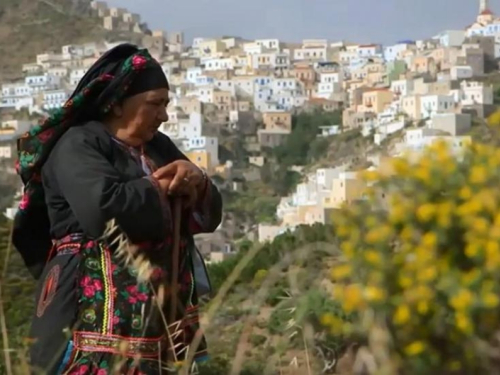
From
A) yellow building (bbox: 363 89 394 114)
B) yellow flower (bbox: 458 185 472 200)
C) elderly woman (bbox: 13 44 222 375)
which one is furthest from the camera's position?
yellow building (bbox: 363 89 394 114)

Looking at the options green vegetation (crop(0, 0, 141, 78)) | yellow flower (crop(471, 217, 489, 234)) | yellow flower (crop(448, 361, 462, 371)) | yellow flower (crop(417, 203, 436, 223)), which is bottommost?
yellow flower (crop(448, 361, 462, 371))

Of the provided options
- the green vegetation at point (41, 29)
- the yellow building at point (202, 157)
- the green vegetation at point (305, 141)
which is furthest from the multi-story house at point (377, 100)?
the green vegetation at point (41, 29)

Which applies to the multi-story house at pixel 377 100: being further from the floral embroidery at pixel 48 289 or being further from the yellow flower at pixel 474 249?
the yellow flower at pixel 474 249

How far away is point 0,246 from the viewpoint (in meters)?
5.53

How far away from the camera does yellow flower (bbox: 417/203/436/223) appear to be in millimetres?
1517

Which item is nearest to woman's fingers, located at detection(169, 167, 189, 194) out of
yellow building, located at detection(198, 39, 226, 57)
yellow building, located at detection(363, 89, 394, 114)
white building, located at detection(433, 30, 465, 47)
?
yellow building, located at detection(363, 89, 394, 114)

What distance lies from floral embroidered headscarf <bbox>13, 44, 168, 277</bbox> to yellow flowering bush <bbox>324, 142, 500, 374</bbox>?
1.03 metres

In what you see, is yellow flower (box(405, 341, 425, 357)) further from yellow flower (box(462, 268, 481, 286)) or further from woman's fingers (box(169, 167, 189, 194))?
woman's fingers (box(169, 167, 189, 194))

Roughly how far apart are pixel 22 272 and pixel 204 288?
348 cm

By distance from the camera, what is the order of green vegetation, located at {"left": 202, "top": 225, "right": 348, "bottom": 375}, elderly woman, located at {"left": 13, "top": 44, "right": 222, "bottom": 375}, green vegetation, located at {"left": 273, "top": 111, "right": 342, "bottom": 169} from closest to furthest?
green vegetation, located at {"left": 202, "top": 225, "right": 348, "bottom": 375} → elderly woman, located at {"left": 13, "top": 44, "right": 222, "bottom": 375} → green vegetation, located at {"left": 273, "top": 111, "right": 342, "bottom": 169}

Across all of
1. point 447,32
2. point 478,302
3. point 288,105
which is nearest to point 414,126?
point 288,105

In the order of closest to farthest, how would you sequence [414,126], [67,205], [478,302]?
[478,302], [67,205], [414,126]

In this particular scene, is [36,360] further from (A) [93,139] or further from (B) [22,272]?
(B) [22,272]

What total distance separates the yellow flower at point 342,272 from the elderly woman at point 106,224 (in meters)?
0.78
